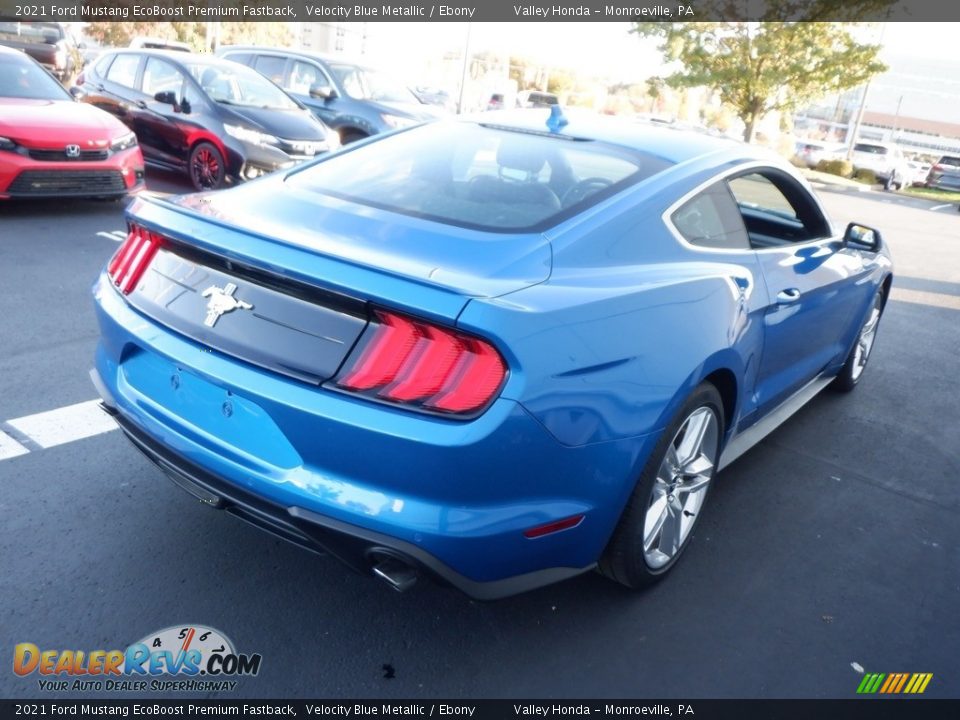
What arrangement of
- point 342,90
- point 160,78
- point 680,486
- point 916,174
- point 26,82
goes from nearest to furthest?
point 680,486 → point 26,82 → point 160,78 → point 342,90 → point 916,174

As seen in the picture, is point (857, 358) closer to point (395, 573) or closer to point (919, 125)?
point (395, 573)

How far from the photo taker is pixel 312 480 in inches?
86.5

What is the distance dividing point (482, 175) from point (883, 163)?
1241 inches

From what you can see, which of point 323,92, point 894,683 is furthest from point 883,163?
point 894,683

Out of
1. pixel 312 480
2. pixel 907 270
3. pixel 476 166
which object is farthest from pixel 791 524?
pixel 907 270

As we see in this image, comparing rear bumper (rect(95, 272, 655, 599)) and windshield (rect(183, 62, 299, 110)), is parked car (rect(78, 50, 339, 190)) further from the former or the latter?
rear bumper (rect(95, 272, 655, 599))

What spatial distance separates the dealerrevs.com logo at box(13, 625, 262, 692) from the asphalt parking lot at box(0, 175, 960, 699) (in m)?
0.04

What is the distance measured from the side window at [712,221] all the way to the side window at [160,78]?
8029 mm

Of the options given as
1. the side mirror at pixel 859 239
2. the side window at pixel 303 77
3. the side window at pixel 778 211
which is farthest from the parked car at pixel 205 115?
the side mirror at pixel 859 239

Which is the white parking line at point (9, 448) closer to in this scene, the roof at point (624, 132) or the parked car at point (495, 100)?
the roof at point (624, 132)

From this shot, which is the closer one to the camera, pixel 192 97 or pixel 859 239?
pixel 859 239

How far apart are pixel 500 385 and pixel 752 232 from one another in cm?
288

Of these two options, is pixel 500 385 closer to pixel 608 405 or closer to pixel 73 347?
pixel 608 405

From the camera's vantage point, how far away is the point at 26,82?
26.0 feet
